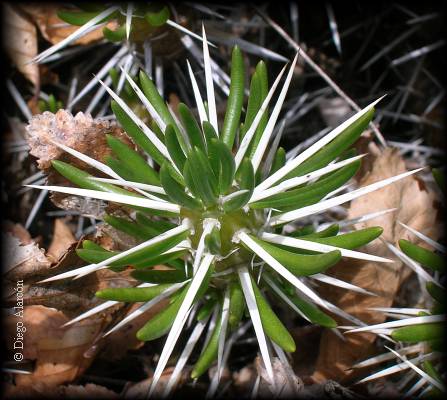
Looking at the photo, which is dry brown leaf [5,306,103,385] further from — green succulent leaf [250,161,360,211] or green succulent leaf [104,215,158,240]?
green succulent leaf [250,161,360,211]

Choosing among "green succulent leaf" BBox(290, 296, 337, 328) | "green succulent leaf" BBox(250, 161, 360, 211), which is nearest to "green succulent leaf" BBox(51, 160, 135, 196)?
"green succulent leaf" BBox(250, 161, 360, 211)

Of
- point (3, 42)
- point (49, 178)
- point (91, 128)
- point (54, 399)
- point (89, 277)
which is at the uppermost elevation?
point (3, 42)

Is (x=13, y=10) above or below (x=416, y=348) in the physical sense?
above

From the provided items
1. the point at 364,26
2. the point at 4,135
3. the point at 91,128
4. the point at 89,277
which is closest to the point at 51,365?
the point at 89,277

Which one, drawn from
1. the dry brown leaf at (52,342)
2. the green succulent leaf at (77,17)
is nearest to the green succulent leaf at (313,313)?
the dry brown leaf at (52,342)

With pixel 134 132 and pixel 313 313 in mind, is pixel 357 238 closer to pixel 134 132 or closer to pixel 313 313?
pixel 313 313

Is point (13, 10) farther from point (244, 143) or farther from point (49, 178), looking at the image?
point (244, 143)

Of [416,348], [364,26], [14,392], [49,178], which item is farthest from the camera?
[364,26]
